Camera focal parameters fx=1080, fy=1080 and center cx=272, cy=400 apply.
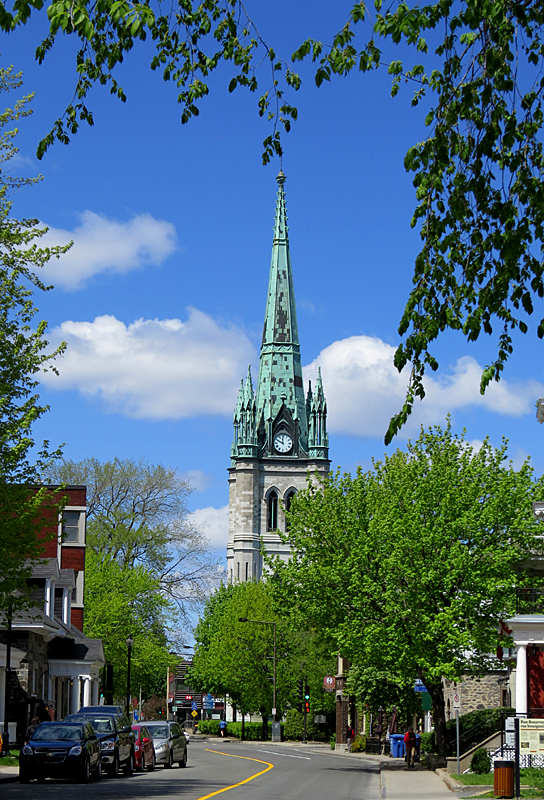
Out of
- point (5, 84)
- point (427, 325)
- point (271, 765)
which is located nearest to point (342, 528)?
point (271, 765)

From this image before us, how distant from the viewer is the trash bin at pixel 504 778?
21.2m

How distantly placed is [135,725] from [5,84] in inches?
797

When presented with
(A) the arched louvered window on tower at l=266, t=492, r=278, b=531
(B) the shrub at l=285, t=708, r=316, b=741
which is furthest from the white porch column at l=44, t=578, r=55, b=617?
(A) the arched louvered window on tower at l=266, t=492, r=278, b=531

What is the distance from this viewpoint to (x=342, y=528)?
38188mm

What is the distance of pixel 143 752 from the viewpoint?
1277 inches

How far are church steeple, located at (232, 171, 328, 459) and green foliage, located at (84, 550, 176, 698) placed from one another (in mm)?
70296

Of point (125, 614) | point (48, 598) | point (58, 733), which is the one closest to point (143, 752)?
point (58, 733)

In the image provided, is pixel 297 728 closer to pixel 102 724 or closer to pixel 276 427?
pixel 102 724

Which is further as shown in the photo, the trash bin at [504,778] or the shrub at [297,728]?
the shrub at [297,728]

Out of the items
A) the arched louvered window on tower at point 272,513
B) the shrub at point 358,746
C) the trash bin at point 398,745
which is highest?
the arched louvered window on tower at point 272,513

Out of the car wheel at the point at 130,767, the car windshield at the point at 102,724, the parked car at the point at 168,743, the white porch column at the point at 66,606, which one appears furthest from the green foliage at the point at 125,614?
the car windshield at the point at 102,724

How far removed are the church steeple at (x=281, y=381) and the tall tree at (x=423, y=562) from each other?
95.4 m

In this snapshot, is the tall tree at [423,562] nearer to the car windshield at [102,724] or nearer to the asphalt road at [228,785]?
the asphalt road at [228,785]

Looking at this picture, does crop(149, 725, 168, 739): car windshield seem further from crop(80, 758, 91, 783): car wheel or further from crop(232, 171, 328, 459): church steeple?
crop(232, 171, 328, 459): church steeple
